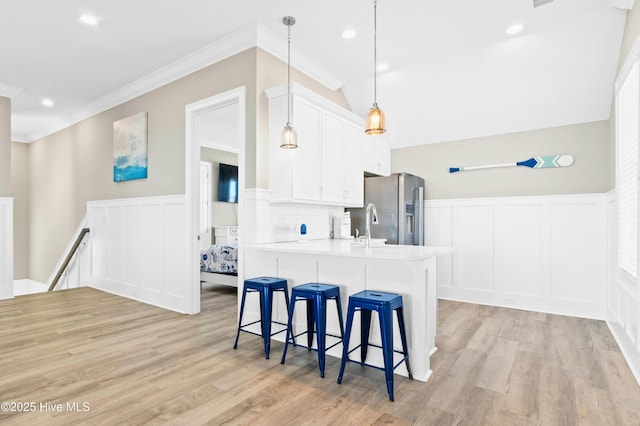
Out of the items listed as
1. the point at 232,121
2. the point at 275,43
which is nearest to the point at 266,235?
the point at 275,43

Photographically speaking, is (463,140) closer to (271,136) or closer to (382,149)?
(382,149)

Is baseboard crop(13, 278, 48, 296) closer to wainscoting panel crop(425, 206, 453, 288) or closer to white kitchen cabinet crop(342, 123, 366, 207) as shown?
white kitchen cabinet crop(342, 123, 366, 207)

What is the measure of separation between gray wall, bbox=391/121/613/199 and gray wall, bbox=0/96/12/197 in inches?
222

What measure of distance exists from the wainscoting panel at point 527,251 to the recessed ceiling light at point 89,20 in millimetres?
4589

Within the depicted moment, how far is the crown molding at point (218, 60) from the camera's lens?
141 inches

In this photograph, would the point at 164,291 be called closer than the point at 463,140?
Yes

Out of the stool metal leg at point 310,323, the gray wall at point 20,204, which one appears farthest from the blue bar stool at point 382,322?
the gray wall at point 20,204

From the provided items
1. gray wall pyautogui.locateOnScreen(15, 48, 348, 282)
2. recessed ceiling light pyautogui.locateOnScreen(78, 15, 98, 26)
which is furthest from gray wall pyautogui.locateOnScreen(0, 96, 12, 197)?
recessed ceiling light pyautogui.locateOnScreen(78, 15, 98, 26)

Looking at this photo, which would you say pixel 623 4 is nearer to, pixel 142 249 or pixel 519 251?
pixel 519 251

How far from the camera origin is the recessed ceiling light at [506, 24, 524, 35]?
3.46 metres

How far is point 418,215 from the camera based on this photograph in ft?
16.6

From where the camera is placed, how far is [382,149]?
212 inches

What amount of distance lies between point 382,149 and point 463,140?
3.79 feet

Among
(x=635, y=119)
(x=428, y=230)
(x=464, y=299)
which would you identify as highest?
(x=635, y=119)
